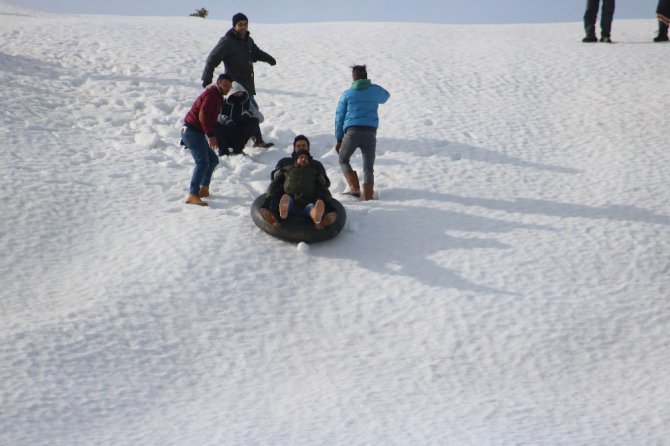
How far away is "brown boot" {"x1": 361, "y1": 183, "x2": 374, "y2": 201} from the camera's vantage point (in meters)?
10.1

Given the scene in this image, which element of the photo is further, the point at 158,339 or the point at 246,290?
the point at 246,290

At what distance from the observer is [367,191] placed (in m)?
10.1

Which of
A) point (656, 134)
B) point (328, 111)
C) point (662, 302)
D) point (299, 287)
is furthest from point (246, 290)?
point (656, 134)

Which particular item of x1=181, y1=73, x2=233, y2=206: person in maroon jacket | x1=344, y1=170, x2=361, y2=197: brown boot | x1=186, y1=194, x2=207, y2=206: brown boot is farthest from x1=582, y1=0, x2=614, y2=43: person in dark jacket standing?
x1=186, y1=194, x2=207, y2=206: brown boot

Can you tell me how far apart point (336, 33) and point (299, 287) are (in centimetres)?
1116

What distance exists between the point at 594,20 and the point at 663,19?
1.60 meters

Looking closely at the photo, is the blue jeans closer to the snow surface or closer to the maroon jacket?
the maroon jacket

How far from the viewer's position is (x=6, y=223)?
9.11m

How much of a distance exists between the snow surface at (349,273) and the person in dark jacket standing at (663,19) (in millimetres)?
2721

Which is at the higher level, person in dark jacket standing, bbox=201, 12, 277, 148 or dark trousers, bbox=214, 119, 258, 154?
person in dark jacket standing, bbox=201, 12, 277, 148

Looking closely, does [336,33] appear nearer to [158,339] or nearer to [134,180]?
[134,180]

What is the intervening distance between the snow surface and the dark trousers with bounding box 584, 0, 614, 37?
8.32 feet

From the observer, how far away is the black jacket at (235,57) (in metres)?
11.0

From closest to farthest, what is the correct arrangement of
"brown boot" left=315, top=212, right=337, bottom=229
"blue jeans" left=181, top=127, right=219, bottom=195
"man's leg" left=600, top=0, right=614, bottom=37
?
"brown boot" left=315, top=212, right=337, bottom=229 < "blue jeans" left=181, top=127, right=219, bottom=195 < "man's leg" left=600, top=0, right=614, bottom=37
